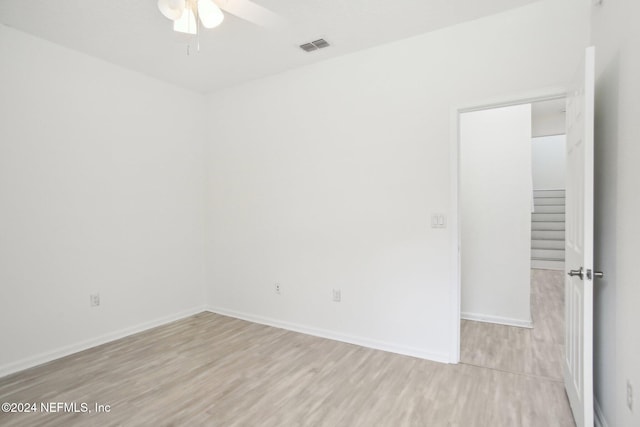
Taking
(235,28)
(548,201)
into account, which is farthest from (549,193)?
(235,28)

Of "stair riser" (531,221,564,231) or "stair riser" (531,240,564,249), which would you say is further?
"stair riser" (531,221,564,231)

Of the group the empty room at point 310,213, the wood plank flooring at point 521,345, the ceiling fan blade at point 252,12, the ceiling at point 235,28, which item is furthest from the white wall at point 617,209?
the ceiling fan blade at point 252,12

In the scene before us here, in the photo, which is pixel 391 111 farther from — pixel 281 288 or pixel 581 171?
pixel 281 288

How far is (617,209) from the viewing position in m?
1.73

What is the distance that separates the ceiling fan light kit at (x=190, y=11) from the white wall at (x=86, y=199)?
64.3 inches

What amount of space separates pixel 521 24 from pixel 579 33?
373 millimetres

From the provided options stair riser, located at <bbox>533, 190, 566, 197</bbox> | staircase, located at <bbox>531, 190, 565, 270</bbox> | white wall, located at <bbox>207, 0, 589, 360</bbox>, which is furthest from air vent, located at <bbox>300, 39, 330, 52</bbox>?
stair riser, located at <bbox>533, 190, 566, 197</bbox>

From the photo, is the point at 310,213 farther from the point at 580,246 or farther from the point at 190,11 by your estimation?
the point at 580,246

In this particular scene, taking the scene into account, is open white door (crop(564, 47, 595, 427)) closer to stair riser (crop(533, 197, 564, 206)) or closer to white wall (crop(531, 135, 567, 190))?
stair riser (crop(533, 197, 564, 206))

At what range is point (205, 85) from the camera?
158 inches

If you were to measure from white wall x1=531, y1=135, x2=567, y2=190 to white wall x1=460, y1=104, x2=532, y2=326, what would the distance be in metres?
→ 5.24

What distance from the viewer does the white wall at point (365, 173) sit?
8.59ft

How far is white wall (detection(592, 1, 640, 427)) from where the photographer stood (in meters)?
1.52

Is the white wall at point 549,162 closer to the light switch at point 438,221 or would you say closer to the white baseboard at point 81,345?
the light switch at point 438,221
